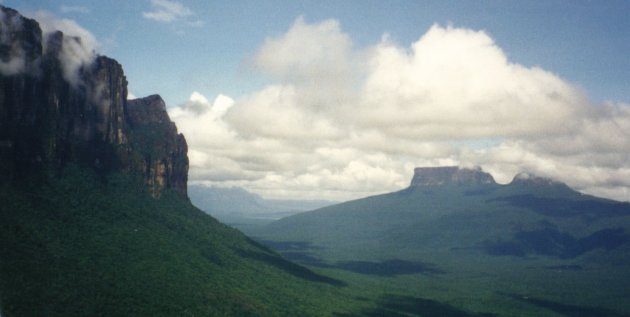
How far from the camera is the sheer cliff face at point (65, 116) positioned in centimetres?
12144

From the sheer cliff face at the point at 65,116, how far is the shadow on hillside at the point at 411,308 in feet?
328

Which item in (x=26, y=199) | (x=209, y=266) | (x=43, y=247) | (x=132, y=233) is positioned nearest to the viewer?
(x=43, y=247)

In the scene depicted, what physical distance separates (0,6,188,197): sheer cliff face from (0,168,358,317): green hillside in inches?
312

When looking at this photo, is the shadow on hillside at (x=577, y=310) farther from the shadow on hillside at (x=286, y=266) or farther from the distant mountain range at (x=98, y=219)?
the distant mountain range at (x=98, y=219)

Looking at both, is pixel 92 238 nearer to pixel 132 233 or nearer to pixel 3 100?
pixel 132 233

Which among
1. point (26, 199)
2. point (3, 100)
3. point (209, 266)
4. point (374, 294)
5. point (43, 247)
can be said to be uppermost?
point (3, 100)

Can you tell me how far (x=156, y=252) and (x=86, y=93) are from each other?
2790 inches

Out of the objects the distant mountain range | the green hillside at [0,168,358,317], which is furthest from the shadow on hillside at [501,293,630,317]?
the green hillside at [0,168,358,317]

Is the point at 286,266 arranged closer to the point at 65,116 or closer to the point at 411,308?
the point at 411,308

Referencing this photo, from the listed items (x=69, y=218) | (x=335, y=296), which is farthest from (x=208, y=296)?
(x=335, y=296)

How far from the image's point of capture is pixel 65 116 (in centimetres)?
14438

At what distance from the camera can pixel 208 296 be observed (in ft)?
372

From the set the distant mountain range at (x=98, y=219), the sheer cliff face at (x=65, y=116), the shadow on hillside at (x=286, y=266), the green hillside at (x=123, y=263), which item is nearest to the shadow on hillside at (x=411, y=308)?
the distant mountain range at (x=98, y=219)

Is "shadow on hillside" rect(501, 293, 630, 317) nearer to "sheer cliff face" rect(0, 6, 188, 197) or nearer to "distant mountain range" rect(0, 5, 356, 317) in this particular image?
"distant mountain range" rect(0, 5, 356, 317)
